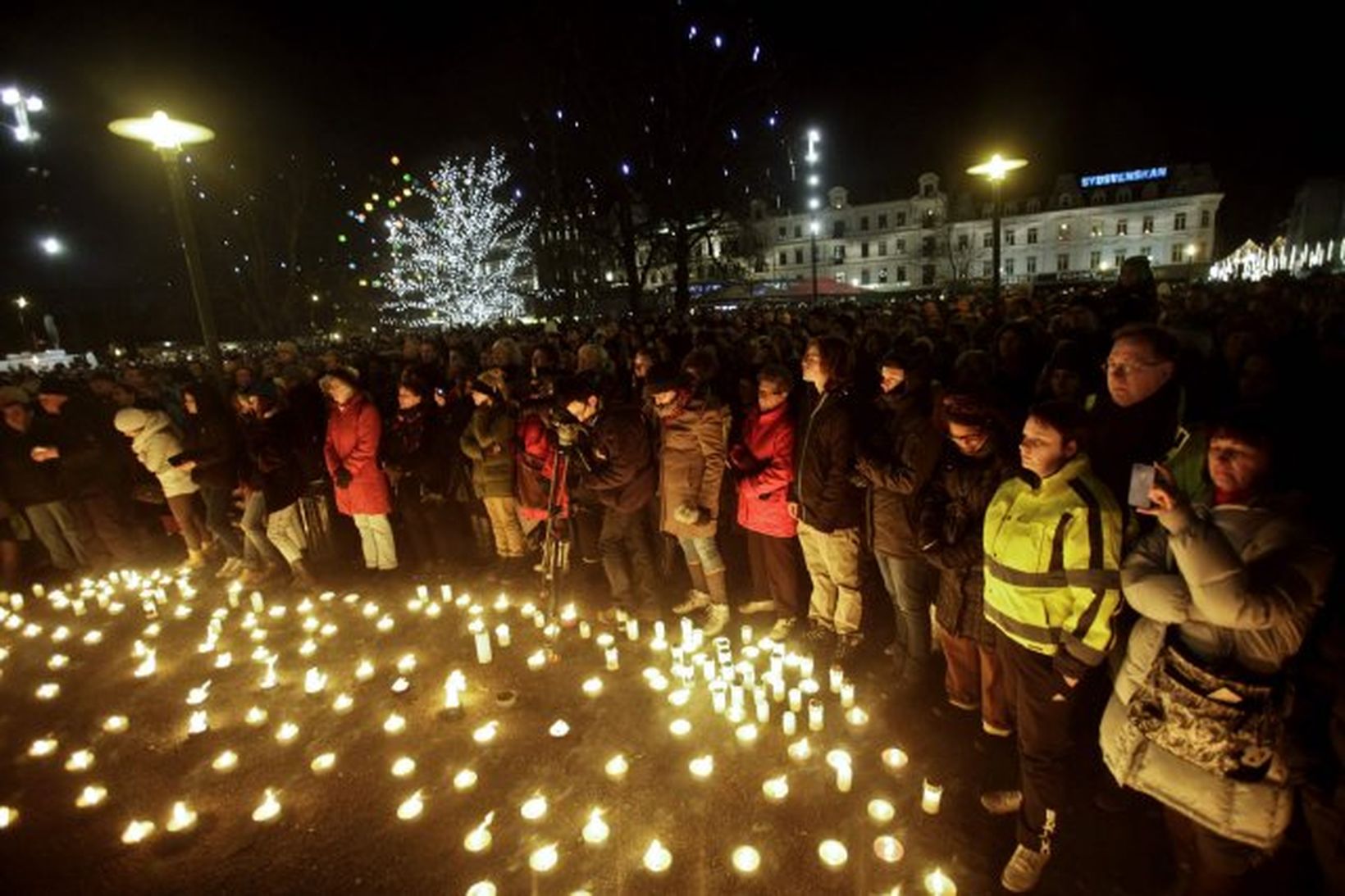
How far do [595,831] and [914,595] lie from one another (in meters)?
2.44

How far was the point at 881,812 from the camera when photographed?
11.4 ft

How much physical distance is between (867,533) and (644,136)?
18.8 m

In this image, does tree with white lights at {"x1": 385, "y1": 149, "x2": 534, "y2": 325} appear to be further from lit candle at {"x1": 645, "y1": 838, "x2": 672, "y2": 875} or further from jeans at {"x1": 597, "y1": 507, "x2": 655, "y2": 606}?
A: lit candle at {"x1": 645, "y1": 838, "x2": 672, "y2": 875}

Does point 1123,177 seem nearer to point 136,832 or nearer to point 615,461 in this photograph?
point 615,461

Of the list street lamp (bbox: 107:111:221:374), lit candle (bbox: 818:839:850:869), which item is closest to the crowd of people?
lit candle (bbox: 818:839:850:869)

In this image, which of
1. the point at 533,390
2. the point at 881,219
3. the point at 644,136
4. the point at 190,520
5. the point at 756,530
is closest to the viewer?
the point at 756,530

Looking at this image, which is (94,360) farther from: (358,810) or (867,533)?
(867,533)

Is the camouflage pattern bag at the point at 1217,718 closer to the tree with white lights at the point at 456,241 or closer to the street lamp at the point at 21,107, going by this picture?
the street lamp at the point at 21,107

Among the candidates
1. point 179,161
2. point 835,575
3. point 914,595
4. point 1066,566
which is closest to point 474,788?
point 835,575

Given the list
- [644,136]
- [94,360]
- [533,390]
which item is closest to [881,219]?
[644,136]

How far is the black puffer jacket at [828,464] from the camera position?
4527 millimetres

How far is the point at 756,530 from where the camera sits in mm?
5383

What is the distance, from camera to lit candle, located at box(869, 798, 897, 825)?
3475 millimetres

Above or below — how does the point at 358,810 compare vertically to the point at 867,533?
below
